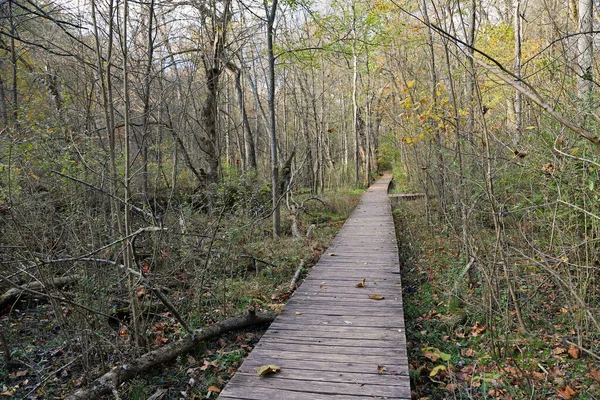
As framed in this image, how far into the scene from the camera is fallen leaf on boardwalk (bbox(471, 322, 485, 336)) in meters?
4.14

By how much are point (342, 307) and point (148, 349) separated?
2.04 m

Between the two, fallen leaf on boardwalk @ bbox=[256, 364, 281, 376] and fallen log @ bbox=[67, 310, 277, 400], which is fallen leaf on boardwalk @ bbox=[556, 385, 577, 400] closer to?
fallen leaf on boardwalk @ bbox=[256, 364, 281, 376]

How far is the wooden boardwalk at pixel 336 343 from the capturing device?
2846 mm

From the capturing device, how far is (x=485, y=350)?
3770 mm

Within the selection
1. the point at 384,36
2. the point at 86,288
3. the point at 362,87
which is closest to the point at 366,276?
the point at 86,288

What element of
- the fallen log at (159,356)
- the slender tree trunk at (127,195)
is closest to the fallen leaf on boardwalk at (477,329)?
the fallen log at (159,356)

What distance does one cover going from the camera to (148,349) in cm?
381

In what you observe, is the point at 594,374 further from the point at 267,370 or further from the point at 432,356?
the point at 267,370

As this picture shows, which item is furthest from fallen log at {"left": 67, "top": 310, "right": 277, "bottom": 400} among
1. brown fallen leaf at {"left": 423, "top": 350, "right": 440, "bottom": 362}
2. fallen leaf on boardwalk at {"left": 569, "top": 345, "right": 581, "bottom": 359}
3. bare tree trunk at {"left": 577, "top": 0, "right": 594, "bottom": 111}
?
bare tree trunk at {"left": 577, "top": 0, "right": 594, "bottom": 111}

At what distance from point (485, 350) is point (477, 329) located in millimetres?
433

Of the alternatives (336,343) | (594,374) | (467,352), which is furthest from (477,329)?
(336,343)

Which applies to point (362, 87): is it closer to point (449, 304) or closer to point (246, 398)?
point (449, 304)

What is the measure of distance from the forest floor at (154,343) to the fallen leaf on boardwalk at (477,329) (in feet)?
7.44

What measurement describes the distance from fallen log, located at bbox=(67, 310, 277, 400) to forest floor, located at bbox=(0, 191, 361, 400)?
104mm
